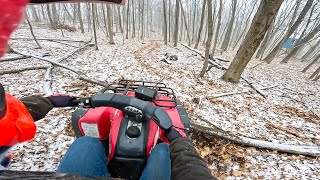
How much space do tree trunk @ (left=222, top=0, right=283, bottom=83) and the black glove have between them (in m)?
7.57

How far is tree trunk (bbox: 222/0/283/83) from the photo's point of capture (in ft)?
22.0

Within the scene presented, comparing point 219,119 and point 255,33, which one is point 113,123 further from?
point 255,33

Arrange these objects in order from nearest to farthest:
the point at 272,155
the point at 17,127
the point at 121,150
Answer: the point at 17,127 → the point at 121,150 → the point at 272,155

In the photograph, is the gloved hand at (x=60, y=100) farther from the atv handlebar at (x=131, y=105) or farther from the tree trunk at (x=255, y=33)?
the tree trunk at (x=255, y=33)

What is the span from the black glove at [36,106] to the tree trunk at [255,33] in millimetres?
7575

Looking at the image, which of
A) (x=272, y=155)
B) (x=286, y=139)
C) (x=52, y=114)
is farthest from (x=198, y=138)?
(x=52, y=114)

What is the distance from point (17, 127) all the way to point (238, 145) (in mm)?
4198

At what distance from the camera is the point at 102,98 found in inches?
71.2

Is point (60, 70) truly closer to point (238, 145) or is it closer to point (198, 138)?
point (198, 138)

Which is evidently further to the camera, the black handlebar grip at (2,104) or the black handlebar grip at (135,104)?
the black handlebar grip at (135,104)

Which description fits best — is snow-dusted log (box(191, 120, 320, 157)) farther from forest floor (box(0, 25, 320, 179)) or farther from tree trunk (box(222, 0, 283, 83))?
tree trunk (box(222, 0, 283, 83))

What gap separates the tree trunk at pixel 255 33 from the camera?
264 inches

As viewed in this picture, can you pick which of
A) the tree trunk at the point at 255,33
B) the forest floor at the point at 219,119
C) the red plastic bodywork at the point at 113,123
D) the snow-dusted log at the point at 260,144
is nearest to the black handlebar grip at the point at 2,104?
the red plastic bodywork at the point at 113,123

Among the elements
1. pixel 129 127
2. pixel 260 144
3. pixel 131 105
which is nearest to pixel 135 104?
pixel 131 105
